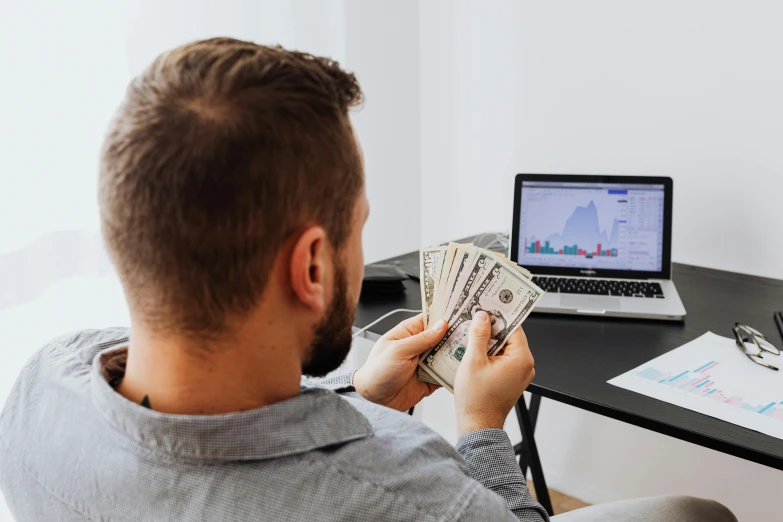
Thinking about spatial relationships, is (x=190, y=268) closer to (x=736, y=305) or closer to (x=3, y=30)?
(x=3, y=30)

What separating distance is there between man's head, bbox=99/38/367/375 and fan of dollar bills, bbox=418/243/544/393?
50cm

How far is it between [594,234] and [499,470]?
1076mm

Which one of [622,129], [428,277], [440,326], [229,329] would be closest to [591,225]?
[622,129]

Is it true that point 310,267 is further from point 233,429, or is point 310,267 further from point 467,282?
point 467,282

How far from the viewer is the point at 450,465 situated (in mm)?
765

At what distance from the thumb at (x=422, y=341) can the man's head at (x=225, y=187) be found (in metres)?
0.45

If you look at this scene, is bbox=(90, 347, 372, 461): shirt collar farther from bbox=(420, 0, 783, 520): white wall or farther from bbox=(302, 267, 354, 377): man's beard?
bbox=(420, 0, 783, 520): white wall

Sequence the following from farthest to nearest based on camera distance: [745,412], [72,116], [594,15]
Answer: [594,15]
[72,116]
[745,412]

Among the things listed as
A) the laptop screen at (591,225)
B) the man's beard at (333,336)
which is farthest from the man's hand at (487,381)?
the laptop screen at (591,225)

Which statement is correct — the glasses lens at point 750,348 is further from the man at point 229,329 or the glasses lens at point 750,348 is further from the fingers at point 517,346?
the man at point 229,329

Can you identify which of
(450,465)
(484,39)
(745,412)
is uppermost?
(484,39)

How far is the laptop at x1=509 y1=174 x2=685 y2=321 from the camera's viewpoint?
1803mm

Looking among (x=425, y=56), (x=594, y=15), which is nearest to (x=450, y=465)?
(x=594, y=15)

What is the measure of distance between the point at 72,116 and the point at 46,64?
0.12 meters
